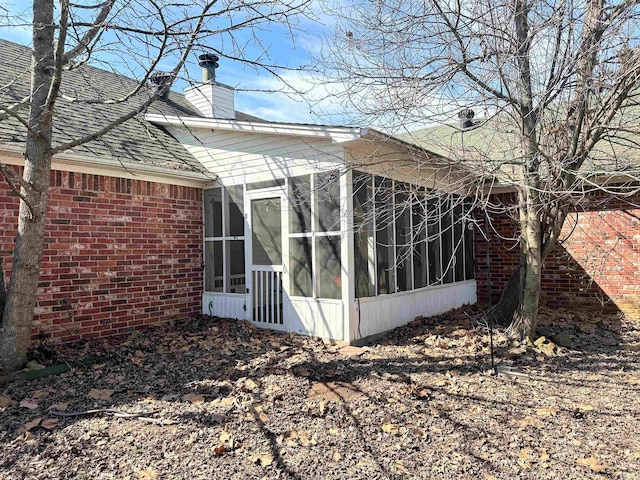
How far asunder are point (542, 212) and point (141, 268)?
6036 millimetres

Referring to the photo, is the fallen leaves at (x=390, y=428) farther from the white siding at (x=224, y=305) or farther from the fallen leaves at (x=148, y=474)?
the white siding at (x=224, y=305)

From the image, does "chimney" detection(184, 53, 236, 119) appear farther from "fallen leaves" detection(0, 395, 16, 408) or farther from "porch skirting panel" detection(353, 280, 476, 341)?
"fallen leaves" detection(0, 395, 16, 408)

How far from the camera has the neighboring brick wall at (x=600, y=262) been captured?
340 inches

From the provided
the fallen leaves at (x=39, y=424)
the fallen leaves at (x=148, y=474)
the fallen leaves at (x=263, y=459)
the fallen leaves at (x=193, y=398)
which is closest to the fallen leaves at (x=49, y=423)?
the fallen leaves at (x=39, y=424)

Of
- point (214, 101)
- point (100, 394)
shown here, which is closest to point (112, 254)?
point (100, 394)

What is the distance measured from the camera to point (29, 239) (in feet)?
16.0

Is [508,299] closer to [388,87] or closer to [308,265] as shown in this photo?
[308,265]

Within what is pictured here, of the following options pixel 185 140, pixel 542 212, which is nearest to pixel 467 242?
pixel 542 212

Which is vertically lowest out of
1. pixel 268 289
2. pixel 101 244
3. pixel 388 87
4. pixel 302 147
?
pixel 268 289

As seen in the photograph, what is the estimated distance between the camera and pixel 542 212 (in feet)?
20.0

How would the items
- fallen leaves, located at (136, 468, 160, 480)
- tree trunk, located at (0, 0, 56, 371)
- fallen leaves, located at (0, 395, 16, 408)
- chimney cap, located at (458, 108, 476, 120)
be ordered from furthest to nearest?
chimney cap, located at (458, 108, 476, 120)
tree trunk, located at (0, 0, 56, 371)
fallen leaves, located at (0, 395, 16, 408)
fallen leaves, located at (136, 468, 160, 480)

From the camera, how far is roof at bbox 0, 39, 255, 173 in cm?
643

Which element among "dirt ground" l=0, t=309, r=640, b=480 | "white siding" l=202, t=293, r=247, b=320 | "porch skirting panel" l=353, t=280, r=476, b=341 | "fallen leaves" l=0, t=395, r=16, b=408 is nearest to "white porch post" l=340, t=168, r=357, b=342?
"porch skirting panel" l=353, t=280, r=476, b=341

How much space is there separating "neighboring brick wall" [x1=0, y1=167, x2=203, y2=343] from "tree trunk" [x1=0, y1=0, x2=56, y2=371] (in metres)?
1.12
